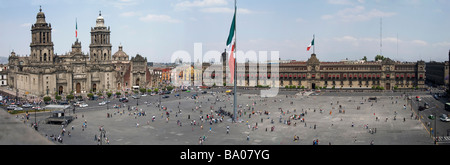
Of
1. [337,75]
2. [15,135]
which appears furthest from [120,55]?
[15,135]

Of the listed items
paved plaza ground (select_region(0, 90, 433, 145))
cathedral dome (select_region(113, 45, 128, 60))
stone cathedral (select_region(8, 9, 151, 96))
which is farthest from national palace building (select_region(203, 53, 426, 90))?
paved plaza ground (select_region(0, 90, 433, 145))

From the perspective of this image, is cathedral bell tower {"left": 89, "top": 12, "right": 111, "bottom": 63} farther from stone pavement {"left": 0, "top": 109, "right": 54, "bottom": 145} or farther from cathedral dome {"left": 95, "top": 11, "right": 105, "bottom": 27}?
stone pavement {"left": 0, "top": 109, "right": 54, "bottom": 145}

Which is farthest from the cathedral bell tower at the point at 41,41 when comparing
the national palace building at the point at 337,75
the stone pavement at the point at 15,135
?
the stone pavement at the point at 15,135

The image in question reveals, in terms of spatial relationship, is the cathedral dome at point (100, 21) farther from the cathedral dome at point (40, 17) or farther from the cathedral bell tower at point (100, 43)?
the cathedral dome at point (40, 17)
